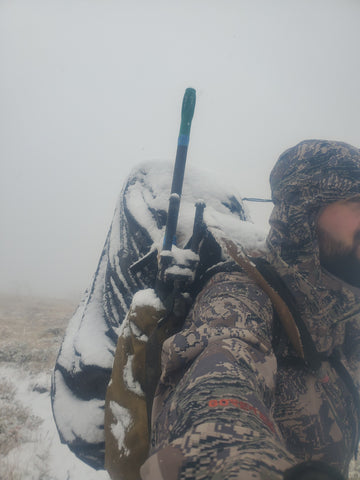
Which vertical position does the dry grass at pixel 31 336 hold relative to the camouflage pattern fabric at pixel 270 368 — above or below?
below

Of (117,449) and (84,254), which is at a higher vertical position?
(117,449)

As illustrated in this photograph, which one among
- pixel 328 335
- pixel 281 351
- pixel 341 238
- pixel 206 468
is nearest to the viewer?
pixel 206 468

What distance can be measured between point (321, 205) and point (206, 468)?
1.63 metres

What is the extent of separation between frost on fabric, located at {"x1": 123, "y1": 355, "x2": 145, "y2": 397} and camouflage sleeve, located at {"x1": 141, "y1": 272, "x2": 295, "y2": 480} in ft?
1.49

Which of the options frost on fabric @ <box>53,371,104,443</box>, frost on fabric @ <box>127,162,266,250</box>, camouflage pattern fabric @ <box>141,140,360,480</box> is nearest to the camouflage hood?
camouflage pattern fabric @ <box>141,140,360,480</box>

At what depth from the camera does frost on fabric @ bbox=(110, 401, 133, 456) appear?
4.98 ft

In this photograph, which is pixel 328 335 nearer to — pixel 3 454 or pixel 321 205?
pixel 321 205

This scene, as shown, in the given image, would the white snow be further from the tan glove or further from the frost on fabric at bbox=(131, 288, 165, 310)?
the frost on fabric at bbox=(131, 288, 165, 310)

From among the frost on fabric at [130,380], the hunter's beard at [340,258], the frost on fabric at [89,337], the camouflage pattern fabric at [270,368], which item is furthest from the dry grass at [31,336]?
the hunter's beard at [340,258]

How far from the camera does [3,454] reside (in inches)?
204

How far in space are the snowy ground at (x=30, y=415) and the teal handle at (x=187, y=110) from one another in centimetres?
612

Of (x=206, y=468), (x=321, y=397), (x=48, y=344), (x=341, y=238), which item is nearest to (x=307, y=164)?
(x=341, y=238)

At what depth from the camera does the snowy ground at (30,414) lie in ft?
16.3

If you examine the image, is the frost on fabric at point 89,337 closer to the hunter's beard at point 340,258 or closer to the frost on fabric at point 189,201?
the frost on fabric at point 189,201
